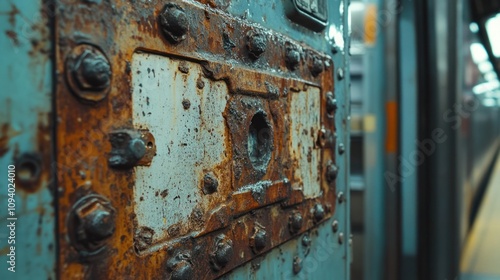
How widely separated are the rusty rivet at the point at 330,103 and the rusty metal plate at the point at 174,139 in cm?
11

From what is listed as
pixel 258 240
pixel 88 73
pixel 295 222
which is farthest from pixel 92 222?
pixel 295 222

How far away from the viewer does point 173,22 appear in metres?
0.44

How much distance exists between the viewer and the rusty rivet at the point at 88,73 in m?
0.35

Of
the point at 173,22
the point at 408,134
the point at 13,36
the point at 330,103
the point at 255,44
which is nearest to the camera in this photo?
the point at 13,36

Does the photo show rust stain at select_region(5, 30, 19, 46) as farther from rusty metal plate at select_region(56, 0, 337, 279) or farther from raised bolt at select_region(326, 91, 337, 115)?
raised bolt at select_region(326, 91, 337, 115)

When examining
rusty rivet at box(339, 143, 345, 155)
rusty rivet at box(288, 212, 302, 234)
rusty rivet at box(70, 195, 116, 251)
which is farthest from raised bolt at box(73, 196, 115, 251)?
rusty rivet at box(339, 143, 345, 155)

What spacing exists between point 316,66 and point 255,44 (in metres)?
0.22

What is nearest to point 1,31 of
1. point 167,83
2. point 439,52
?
point 167,83

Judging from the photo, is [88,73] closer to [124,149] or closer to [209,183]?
[124,149]

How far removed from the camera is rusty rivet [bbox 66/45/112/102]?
1.15ft

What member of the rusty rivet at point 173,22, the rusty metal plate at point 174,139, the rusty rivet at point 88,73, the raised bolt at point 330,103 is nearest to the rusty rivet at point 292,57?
the rusty metal plate at point 174,139

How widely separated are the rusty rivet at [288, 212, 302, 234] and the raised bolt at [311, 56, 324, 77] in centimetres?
25

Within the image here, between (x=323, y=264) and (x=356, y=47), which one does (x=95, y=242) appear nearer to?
(x=323, y=264)

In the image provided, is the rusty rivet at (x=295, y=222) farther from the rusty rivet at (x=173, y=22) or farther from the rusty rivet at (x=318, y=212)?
the rusty rivet at (x=173, y=22)
